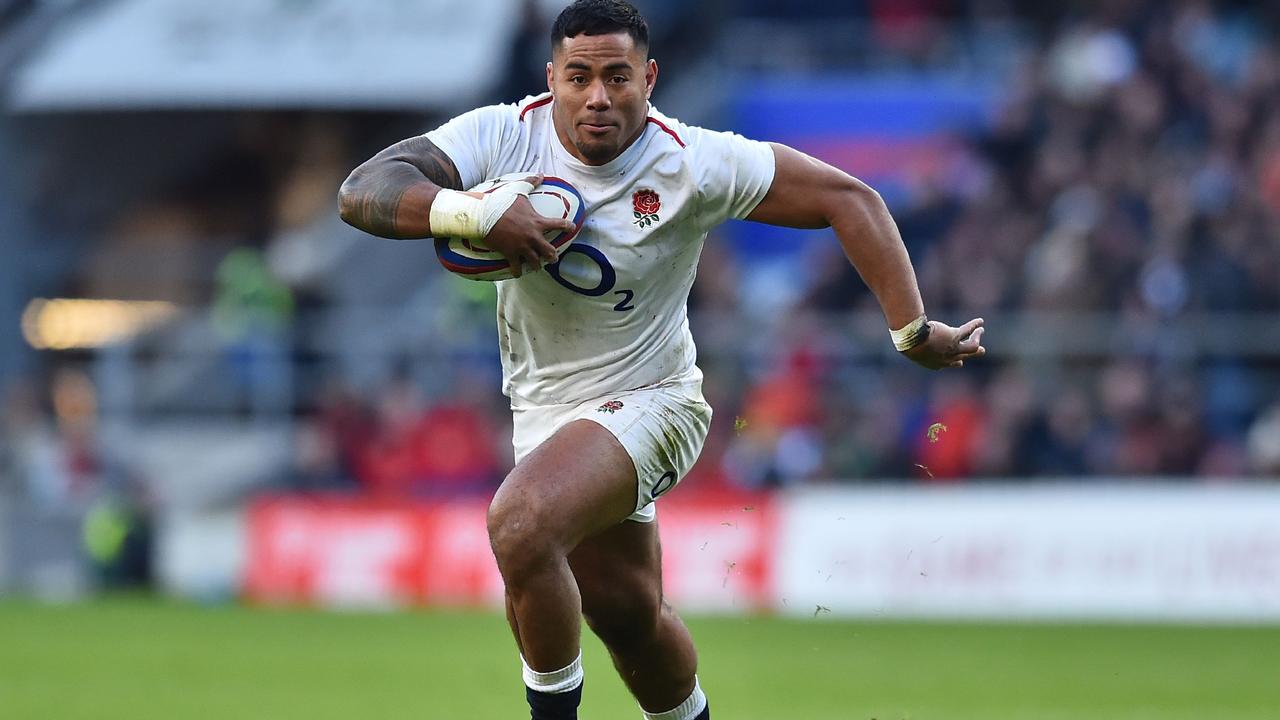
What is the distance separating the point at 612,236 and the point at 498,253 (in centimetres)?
53

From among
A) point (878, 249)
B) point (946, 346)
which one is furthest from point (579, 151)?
point (946, 346)

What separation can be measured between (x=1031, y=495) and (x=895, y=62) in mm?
7476

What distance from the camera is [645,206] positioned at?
6.83 metres

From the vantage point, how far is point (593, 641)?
15125mm

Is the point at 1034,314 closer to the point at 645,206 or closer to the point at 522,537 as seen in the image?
the point at 645,206

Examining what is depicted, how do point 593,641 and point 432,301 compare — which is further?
point 432,301

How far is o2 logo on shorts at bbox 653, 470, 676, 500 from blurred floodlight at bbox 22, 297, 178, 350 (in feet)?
54.0

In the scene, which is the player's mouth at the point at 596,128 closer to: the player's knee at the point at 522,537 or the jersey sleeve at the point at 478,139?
the jersey sleeve at the point at 478,139

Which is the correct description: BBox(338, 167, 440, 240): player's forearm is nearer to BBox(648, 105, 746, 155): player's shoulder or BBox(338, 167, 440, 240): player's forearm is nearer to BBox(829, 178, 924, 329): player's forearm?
BBox(648, 105, 746, 155): player's shoulder

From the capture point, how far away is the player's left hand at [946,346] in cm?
704

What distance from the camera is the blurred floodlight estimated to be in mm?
23016

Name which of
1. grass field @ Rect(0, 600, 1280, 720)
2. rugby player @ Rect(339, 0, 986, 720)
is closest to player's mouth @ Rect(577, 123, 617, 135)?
rugby player @ Rect(339, 0, 986, 720)

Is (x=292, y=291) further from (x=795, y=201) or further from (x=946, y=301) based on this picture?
(x=795, y=201)

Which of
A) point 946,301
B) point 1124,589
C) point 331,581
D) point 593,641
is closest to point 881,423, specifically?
point 946,301
